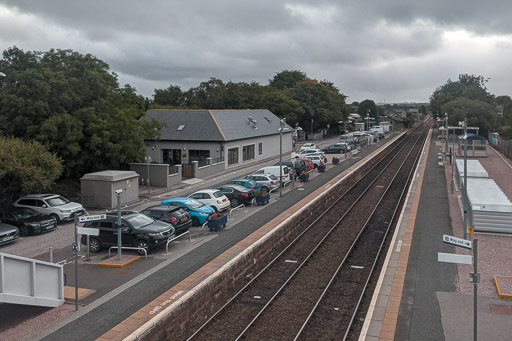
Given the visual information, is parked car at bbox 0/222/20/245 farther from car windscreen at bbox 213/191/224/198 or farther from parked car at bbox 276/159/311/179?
parked car at bbox 276/159/311/179

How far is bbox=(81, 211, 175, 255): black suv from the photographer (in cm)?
1833

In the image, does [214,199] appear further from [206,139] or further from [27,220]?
[206,139]

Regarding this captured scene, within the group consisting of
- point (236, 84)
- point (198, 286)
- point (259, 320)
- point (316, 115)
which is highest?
point (236, 84)

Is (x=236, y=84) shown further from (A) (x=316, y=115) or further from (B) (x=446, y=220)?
(B) (x=446, y=220)

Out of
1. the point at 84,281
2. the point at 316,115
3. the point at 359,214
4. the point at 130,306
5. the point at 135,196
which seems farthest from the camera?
the point at 316,115

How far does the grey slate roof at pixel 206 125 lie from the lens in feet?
150

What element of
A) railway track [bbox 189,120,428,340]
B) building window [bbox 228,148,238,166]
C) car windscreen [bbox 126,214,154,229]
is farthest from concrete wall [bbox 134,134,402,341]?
building window [bbox 228,148,238,166]

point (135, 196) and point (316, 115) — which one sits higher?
point (316, 115)

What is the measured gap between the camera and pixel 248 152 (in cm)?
5097

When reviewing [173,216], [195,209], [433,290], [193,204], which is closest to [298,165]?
[193,204]

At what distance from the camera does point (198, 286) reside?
13.7 meters

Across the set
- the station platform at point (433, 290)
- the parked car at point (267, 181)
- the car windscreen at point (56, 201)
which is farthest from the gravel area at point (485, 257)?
the car windscreen at point (56, 201)

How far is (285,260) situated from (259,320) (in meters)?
5.74

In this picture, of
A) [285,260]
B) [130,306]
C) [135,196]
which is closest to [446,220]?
[285,260]
